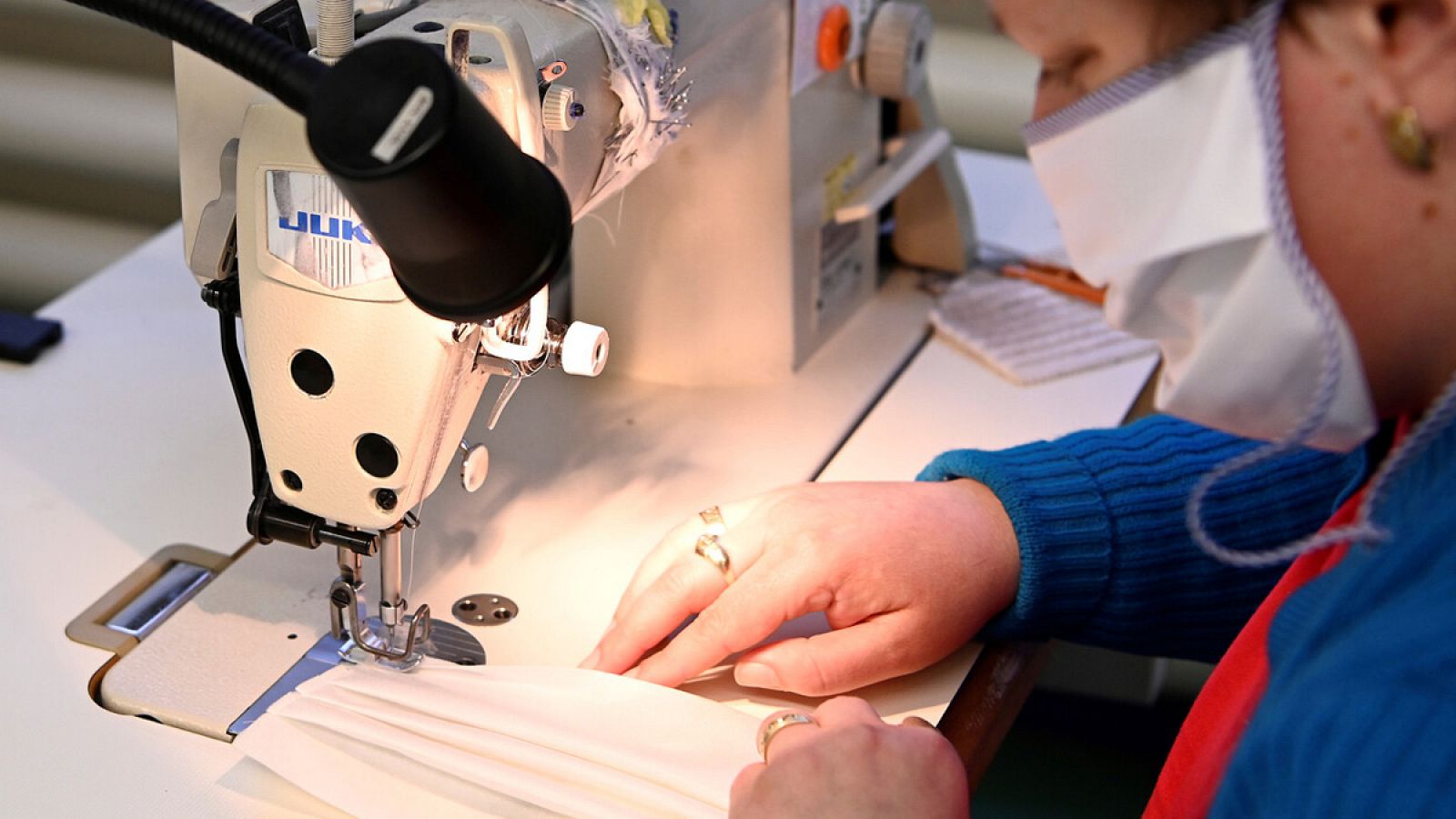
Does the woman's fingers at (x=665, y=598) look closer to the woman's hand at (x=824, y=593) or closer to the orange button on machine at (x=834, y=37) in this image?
the woman's hand at (x=824, y=593)

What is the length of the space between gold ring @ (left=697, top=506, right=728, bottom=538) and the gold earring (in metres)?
0.56

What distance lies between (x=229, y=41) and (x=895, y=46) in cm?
85

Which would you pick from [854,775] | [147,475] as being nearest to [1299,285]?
[854,775]

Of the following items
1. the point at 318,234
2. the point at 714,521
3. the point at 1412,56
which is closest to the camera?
the point at 1412,56

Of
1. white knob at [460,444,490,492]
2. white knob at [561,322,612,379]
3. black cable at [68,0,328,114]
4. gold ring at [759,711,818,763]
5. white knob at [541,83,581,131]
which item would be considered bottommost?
gold ring at [759,711,818,763]

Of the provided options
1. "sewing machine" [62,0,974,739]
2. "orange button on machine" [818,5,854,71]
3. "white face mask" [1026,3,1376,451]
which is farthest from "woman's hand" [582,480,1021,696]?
"orange button on machine" [818,5,854,71]

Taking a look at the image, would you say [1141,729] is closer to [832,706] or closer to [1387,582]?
[832,706]

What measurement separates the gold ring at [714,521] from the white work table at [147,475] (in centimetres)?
12

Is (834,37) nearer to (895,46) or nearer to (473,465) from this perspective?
(895,46)

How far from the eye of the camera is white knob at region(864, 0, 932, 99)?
55.0 inches

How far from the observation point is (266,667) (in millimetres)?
1018

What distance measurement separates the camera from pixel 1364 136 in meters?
0.60

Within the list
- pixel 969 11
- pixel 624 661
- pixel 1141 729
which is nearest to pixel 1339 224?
pixel 624 661

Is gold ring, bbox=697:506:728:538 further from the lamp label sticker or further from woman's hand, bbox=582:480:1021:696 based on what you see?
the lamp label sticker
